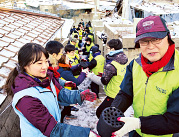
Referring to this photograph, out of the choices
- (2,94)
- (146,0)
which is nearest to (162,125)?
(2,94)

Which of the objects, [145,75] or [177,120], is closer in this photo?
[177,120]

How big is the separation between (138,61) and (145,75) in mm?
185

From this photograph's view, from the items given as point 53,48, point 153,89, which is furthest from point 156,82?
point 53,48

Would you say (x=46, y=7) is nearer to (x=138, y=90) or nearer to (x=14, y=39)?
(x=14, y=39)

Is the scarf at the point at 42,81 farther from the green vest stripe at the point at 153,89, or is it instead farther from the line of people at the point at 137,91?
the green vest stripe at the point at 153,89

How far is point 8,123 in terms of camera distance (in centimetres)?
255

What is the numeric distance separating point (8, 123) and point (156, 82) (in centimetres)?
239

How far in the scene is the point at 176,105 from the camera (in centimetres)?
139

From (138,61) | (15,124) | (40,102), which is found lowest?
(15,124)

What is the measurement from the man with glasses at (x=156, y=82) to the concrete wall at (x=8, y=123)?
1758 mm

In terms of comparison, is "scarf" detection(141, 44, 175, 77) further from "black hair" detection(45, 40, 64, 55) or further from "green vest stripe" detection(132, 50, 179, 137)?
"black hair" detection(45, 40, 64, 55)

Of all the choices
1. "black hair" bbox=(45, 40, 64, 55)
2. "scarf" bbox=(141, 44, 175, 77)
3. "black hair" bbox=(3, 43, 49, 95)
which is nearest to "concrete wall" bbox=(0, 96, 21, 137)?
"black hair" bbox=(3, 43, 49, 95)

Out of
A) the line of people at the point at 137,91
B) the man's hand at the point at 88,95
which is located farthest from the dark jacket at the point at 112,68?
the line of people at the point at 137,91

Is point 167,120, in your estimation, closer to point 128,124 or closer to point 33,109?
point 128,124
